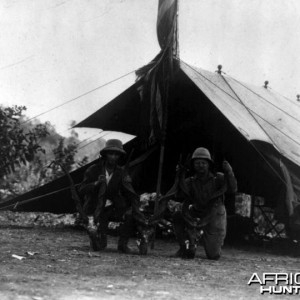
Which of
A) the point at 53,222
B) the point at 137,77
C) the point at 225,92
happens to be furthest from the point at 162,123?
the point at 53,222

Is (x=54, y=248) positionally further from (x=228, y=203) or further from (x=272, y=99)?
(x=272, y=99)

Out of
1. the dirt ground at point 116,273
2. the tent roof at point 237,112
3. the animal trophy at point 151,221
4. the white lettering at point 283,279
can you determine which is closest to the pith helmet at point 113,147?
the animal trophy at point 151,221

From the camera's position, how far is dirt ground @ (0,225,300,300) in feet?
12.2

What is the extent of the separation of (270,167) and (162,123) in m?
1.70

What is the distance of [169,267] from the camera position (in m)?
5.29

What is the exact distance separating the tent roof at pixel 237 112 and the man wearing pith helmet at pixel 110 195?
73.7 inches

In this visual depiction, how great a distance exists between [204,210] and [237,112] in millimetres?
2268

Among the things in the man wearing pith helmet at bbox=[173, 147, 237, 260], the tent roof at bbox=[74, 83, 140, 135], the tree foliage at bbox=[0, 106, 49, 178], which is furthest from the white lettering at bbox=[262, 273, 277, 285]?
the tree foliage at bbox=[0, 106, 49, 178]

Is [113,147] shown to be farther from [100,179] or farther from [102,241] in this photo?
[102,241]

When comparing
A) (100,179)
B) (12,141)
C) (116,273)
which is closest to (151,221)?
(100,179)

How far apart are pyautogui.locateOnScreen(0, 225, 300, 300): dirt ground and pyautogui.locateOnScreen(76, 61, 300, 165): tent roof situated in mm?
1909

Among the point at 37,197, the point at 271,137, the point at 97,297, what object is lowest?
the point at 97,297

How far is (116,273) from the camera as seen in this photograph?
15.2ft

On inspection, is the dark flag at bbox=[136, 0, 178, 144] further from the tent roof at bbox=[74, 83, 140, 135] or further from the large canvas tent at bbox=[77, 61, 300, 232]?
the tent roof at bbox=[74, 83, 140, 135]
